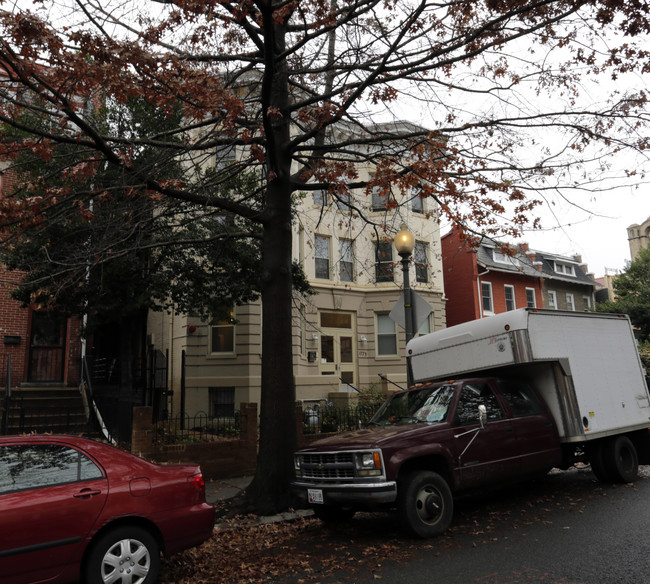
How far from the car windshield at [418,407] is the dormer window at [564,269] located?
99.1ft

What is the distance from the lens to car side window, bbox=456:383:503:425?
729 centimetres

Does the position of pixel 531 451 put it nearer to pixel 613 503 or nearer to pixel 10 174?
pixel 613 503

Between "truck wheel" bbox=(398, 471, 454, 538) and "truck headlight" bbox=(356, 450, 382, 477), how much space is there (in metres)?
0.39

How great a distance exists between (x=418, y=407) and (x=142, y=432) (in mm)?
5022

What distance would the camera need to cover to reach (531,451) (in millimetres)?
7754

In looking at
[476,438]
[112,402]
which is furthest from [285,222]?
[112,402]

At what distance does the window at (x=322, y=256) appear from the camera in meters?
22.2

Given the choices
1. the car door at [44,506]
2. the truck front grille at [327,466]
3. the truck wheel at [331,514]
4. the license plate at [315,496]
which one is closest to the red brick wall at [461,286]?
the truck wheel at [331,514]

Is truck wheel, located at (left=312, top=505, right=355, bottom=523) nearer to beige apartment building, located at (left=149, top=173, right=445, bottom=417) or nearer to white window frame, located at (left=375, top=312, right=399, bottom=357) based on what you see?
beige apartment building, located at (left=149, top=173, right=445, bottom=417)

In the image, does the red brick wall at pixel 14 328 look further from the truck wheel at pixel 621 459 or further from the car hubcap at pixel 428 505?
the truck wheel at pixel 621 459

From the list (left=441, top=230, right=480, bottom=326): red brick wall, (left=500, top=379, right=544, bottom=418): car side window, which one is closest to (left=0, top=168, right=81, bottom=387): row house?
(left=500, top=379, right=544, bottom=418): car side window

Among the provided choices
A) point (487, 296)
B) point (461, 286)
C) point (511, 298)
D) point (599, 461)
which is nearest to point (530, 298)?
point (511, 298)

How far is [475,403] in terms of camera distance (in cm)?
756

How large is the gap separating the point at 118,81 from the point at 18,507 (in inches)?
196
